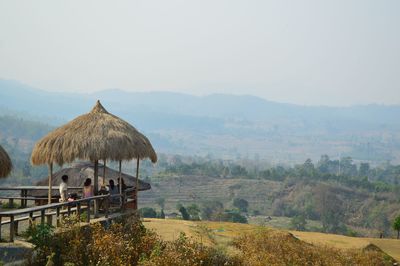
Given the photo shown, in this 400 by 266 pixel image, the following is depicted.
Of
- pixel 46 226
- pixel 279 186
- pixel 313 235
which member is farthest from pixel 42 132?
pixel 46 226

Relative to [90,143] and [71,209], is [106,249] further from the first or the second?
[90,143]

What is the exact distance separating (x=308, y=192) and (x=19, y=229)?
3266 inches

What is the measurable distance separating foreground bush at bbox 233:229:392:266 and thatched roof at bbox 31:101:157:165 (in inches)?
132

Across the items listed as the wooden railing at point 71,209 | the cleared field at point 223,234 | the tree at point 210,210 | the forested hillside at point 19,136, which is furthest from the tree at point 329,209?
the forested hillside at point 19,136

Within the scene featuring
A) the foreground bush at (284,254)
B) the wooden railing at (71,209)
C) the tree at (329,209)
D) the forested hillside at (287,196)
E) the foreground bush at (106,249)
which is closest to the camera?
the foreground bush at (106,249)

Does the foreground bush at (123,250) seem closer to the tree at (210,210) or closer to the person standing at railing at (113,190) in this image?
the person standing at railing at (113,190)

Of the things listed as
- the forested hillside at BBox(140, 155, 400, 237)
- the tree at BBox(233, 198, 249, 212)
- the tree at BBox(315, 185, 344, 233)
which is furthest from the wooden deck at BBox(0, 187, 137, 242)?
the tree at BBox(233, 198, 249, 212)

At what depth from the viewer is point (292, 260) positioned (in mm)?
14320

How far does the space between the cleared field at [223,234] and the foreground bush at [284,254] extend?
0.79 m

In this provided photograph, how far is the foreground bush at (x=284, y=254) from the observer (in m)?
12.8

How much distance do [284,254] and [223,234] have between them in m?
4.74

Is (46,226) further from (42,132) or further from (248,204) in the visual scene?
(42,132)

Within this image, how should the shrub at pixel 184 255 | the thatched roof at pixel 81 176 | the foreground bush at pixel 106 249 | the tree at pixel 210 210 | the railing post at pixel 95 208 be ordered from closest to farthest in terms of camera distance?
the foreground bush at pixel 106 249, the shrub at pixel 184 255, the railing post at pixel 95 208, the thatched roof at pixel 81 176, the tree at pixel 210 210

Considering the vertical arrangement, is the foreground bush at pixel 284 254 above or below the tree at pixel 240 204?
above
